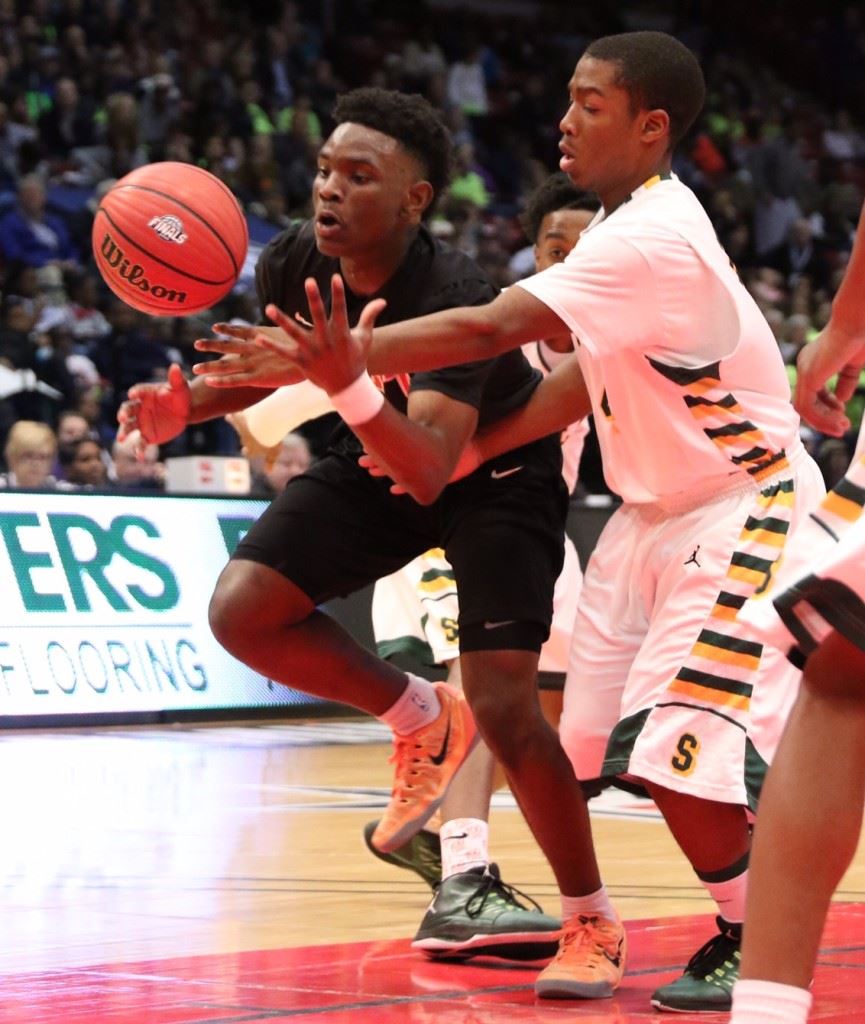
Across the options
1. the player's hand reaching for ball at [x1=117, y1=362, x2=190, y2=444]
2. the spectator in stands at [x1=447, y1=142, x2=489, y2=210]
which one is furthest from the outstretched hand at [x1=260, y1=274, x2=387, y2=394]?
the spectator in stands at [x1=447, y1=142, x2=489, y2=210]

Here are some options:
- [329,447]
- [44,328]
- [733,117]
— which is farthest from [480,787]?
[733,117]

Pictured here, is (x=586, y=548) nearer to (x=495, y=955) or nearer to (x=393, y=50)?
(x=495, y=955)

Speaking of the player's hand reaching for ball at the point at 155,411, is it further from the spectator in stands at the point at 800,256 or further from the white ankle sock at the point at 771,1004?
the spectator in stands at the point at 800,256

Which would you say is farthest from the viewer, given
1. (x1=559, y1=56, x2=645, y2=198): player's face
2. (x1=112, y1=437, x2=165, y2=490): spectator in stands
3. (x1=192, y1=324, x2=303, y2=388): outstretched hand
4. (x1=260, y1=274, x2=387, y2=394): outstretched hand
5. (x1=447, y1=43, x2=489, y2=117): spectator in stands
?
(x1=447, y1=43, x2=489, y2=117): spectator in stands

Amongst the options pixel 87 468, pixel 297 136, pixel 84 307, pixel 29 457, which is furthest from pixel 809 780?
pixel 297 136

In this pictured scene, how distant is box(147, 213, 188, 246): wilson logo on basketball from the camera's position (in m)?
4.41

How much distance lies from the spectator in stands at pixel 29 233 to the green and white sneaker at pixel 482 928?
9.70m

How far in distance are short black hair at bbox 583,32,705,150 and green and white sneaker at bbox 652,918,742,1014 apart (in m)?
1.67

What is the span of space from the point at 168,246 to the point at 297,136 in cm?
1182

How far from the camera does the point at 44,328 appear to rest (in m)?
12.9

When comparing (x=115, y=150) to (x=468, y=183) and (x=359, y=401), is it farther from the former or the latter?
(x=359, y=401)

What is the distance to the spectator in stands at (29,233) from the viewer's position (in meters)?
13.3

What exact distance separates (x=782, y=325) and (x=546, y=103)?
4908 mm

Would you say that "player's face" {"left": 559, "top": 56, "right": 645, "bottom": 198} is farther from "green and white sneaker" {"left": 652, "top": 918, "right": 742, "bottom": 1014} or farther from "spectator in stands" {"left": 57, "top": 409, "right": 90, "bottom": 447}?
"spectator in stands" {"left": 57, "top": 409, "right": 90, "bottom": 447}
